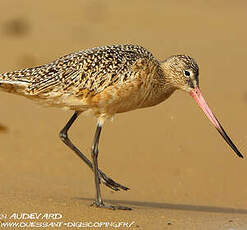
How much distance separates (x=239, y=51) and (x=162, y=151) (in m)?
10.3

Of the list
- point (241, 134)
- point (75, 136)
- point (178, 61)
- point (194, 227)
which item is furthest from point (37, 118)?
point (194, 227)

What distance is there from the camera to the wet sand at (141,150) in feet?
25.9

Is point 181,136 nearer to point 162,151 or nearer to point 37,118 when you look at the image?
point 162,151

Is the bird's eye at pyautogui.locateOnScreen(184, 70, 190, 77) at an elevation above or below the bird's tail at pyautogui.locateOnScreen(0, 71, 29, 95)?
above

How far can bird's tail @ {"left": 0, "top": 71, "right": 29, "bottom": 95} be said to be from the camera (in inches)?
316

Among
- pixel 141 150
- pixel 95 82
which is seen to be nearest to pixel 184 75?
pixel 95 82

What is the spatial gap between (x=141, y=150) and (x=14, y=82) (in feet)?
13.5

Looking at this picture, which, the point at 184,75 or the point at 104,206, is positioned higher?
the point at 184,75

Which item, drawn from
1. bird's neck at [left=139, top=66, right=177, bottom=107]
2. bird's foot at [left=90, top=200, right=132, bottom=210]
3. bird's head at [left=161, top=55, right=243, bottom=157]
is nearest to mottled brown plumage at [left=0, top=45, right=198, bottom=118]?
bird's neck at [left=139, top=66, right=177, bottom=107]

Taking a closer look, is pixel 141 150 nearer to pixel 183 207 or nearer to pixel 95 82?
pixel 183 207

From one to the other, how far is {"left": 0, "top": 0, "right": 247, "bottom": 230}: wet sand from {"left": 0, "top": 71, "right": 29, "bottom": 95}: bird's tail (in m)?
1.22

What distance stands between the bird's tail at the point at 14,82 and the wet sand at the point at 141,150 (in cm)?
122

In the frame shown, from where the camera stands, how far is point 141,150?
38.4ft

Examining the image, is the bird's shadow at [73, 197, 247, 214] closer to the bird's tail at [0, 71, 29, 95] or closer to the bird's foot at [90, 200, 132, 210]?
the bird's foot at [90, 200, 132, 210]
